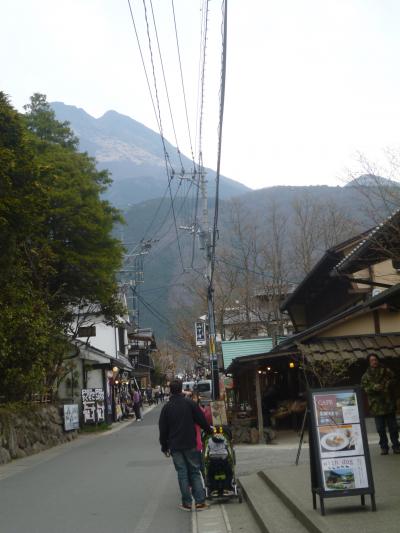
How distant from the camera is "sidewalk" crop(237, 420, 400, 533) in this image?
6.99m

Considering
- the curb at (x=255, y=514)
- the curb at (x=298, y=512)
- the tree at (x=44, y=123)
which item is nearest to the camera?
the curb at (x=298, y=512)

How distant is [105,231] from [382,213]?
13.6 m

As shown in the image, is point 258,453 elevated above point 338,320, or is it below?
below

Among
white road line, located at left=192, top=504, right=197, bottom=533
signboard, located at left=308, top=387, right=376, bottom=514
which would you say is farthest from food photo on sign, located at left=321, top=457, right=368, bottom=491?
white road line, located at left=192, top=504, right=197, bottom=533

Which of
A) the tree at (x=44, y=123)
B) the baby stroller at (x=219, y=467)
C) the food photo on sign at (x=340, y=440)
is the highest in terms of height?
the tree at (x=44, y=123)

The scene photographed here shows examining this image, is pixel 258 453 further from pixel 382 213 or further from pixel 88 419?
pixel 88 419

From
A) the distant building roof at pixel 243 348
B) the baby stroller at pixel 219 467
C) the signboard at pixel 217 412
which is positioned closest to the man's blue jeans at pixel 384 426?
the baby stroller at pixel 219 467

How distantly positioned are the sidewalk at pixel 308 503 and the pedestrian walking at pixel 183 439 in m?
0.85

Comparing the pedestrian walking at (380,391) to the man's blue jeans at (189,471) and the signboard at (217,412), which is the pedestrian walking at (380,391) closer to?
the man's blue jeans at (189,471)

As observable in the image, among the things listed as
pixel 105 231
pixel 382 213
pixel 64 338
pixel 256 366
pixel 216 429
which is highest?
pixel 105 231

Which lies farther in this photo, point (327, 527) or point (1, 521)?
point (1, 521)

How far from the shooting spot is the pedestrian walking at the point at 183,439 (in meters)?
9.48

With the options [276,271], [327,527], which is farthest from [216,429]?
[276,271]

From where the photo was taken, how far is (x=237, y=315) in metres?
51.0
